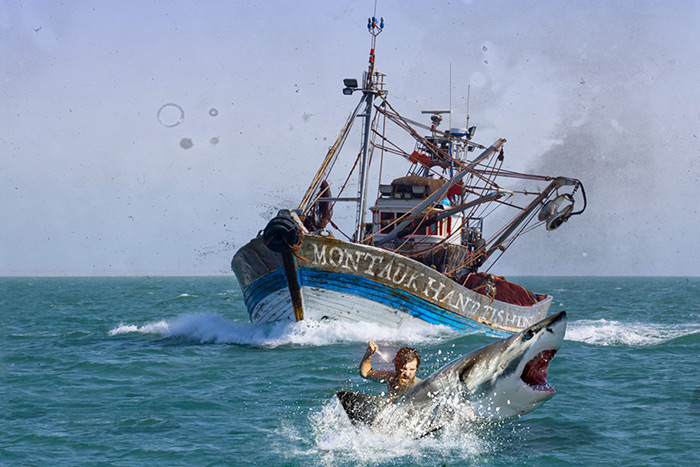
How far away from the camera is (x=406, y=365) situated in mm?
9477

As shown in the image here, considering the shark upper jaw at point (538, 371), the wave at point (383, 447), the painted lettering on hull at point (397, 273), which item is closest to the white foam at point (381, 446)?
the wave at point (383, 447)

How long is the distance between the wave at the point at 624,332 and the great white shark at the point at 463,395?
13.6 m

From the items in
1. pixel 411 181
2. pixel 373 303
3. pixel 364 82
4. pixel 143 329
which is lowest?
pixel 143 329

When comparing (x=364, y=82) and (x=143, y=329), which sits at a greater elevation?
(x=364, y=82)

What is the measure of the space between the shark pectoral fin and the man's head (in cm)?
36

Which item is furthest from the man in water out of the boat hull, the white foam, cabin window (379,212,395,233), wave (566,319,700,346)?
cabin window (379,212,395,233)

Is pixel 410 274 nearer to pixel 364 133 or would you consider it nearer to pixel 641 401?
pixel 364 133

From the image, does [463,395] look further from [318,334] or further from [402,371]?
[318,334]

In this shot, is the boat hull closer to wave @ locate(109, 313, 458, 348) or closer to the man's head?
wave @ locate(109, 313, 458, 348)

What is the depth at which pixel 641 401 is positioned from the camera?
1342 cm

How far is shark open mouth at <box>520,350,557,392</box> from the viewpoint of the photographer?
9.23m

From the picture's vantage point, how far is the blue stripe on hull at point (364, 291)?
64.9 ft

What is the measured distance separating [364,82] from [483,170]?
5.24 meters

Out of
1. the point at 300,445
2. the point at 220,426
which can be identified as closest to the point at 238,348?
the point at 220,426
